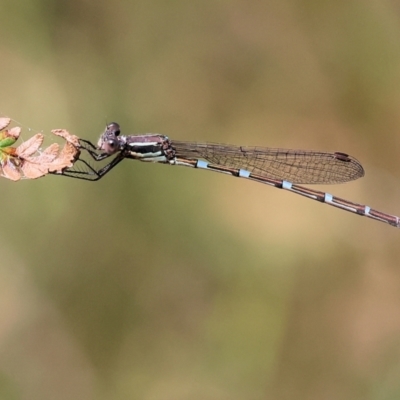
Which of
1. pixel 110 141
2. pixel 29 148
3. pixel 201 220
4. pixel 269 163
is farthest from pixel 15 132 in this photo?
pixel 201 220

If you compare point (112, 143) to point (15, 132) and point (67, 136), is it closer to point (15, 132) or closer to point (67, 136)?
point (67, 136)

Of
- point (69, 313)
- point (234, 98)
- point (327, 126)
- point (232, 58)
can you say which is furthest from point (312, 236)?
point (69, 313)

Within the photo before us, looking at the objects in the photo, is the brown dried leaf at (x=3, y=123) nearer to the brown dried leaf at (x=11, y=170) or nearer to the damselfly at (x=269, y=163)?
the brown dried leaf at (x=11, y=170)

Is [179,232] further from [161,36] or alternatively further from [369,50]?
[369,50]

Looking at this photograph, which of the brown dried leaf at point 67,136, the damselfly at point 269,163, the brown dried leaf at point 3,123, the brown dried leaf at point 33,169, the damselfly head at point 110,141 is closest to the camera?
the brown dried leaf at point 3,123

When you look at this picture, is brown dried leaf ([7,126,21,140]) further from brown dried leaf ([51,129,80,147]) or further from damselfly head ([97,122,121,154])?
damselfly head ([97,122,121,154])

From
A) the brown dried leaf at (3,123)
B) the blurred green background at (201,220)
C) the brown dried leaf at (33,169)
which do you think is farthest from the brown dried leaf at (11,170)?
the blurred green background at (201,220)
